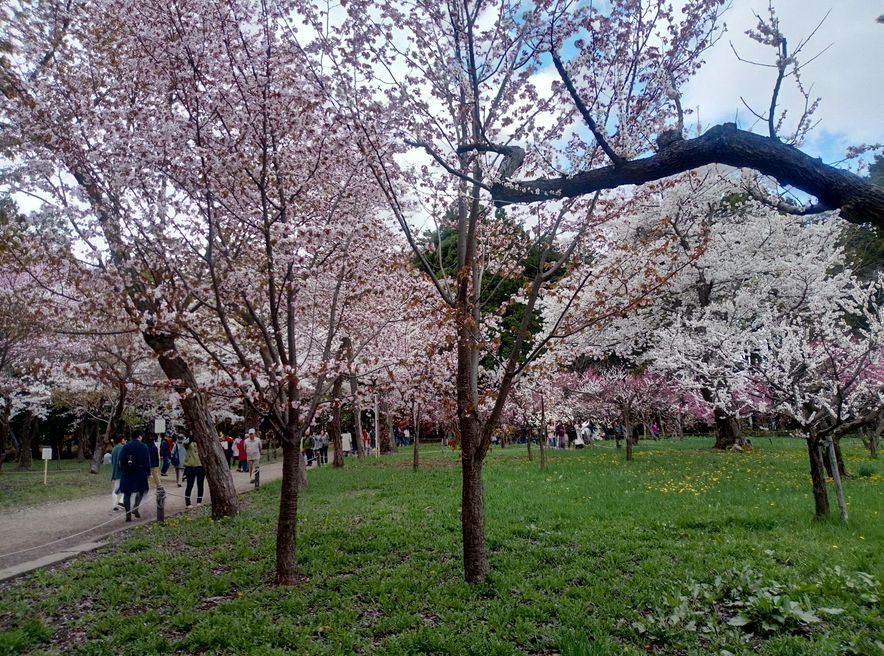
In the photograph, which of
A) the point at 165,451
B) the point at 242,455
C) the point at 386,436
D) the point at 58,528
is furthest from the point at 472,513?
the point at 386,436

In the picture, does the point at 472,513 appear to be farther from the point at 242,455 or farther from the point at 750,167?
the point at 242,455

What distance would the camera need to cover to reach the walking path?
7303mm

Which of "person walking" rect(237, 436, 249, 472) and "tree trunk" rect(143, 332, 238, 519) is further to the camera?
"person walking" rect(237, 436, 249, 472)

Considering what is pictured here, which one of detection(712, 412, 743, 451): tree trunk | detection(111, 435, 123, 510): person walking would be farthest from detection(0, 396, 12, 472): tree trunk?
detection(712, 412, 743, 451): tree trunk

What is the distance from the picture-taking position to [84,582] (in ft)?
19.6

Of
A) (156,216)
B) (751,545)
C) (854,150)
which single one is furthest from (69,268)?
(751,545)

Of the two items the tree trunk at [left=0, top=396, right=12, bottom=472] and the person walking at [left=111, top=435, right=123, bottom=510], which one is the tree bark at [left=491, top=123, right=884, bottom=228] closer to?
the person walking at [left=111, top=435, right=123, bottom=510]

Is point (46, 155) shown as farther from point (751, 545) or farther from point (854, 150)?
point (751, 545)

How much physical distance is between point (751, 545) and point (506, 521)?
306 cm

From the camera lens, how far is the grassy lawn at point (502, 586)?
4.19 metres

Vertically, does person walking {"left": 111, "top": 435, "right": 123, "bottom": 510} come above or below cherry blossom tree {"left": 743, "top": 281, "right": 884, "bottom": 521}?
below

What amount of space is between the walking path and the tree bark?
289 inches

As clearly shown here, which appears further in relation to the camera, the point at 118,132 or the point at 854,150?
the point at 118,132

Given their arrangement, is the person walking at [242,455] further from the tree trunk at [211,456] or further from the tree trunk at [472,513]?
the tree trunk at [472,513]
